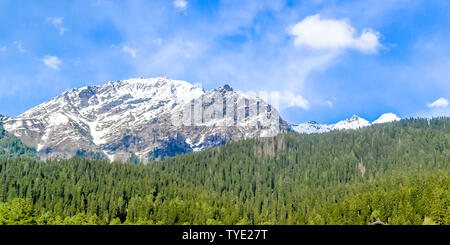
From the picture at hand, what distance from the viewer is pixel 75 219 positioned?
159 meters

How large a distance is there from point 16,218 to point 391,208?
150462 millimetres
